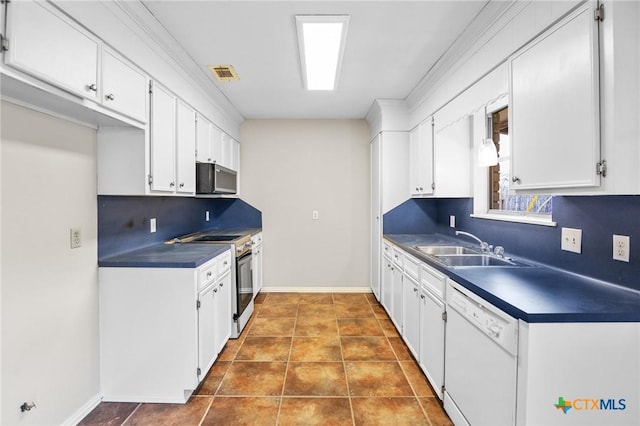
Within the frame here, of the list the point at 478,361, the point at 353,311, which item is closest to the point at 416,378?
the point at 478,361

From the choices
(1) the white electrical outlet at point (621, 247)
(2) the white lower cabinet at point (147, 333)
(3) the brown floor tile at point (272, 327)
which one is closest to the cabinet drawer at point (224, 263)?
(2) the white lower cabinet at point (147, 333)

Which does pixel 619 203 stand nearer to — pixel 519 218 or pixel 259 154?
pixel 519 218

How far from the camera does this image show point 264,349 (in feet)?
8.99

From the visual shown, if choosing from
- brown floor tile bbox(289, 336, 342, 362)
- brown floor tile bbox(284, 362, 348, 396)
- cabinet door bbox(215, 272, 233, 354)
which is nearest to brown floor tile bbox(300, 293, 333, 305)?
brown floor tile bbox(289, 336, 342, 362)

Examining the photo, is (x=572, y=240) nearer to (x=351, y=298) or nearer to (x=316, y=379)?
(x=316, y=379)

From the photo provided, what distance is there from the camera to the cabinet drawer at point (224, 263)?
2553 mm

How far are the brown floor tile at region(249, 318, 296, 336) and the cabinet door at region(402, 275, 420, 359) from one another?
112cm

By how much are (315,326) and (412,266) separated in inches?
51.7

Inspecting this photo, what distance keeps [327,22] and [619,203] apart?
187 cm

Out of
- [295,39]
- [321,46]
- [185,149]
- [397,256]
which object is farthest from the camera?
[397,256]

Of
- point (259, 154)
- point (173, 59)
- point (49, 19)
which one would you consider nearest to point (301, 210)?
point (259, 154)

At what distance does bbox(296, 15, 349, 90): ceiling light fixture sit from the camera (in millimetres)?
1976

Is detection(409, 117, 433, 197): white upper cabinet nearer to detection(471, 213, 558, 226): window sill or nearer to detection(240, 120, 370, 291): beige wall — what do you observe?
detection(471, 213, 558, 226): window sill

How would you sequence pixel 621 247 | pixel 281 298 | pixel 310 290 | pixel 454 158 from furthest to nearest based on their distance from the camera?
pixel 310 290, pixel 281 298, pixel 454 158, pixel 621 247
